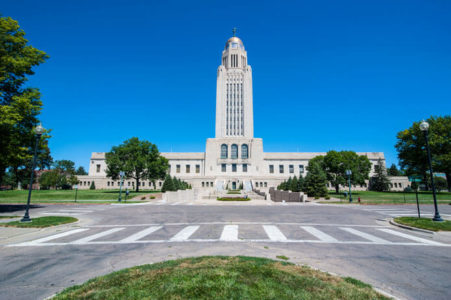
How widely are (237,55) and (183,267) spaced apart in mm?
85891

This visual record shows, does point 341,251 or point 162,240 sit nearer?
point 341,251

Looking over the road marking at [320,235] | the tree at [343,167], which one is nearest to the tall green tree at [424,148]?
the tree at [343,167]

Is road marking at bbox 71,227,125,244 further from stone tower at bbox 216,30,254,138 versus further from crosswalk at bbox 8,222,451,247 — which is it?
stone tower at bbox 216,30,254,138

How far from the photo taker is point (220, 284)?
12.1 feet

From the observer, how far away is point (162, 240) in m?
8.11

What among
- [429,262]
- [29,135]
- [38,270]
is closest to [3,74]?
[29,135]

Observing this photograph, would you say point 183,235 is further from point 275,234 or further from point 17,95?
point 17,95

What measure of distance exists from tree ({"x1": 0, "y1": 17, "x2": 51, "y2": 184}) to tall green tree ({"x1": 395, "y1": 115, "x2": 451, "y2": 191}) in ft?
188

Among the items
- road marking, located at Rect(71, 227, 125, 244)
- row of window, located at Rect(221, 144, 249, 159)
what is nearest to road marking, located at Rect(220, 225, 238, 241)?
road marking, located at Rect(71, 227, 125, 244)

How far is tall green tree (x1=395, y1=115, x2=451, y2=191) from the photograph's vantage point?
1763 inches

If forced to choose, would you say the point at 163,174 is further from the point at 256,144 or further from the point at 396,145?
the point at 396,145

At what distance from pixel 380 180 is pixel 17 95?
84.5 metres

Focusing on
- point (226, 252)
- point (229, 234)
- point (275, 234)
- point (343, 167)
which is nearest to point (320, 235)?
point (275, 234)

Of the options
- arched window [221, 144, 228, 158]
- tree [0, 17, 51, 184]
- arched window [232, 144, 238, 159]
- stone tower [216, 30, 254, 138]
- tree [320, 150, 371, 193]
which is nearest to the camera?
tree [0, 17, 51, 184]
